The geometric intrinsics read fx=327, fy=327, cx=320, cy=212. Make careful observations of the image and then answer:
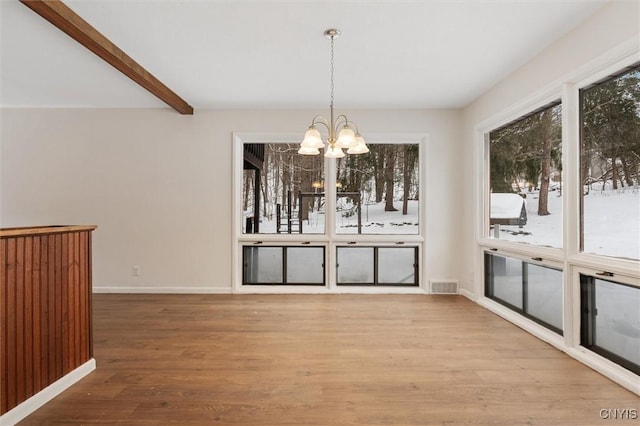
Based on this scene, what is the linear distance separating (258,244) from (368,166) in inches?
79.6

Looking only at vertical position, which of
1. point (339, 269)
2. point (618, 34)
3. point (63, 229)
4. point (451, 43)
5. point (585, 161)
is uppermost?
point (451, 43)

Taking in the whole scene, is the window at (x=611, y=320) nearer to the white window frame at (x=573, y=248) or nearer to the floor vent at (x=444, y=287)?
the white window frame at (x=573, y=248)

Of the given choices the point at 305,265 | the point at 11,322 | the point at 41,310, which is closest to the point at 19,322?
the point at 11,322

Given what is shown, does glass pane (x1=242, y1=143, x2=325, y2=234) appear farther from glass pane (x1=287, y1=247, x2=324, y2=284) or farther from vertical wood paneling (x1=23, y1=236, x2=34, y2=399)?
vertical wood paneling (x1=23, y1=236, x2=34, y2=399)

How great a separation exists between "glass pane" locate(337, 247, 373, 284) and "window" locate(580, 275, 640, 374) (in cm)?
260

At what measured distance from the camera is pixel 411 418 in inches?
75.2

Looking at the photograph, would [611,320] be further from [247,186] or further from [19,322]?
[247,186]

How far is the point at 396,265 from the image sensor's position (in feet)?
16.0

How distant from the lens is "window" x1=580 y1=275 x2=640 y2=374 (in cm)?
232

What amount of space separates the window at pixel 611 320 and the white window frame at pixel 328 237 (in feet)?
7.19

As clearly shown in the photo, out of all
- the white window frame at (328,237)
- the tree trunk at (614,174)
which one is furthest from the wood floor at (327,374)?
the tree trunk at (614,174)

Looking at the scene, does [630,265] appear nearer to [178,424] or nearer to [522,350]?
[522,350]

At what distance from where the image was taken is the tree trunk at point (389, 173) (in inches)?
194

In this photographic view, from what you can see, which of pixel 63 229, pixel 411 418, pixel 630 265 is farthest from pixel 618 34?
pixel 63 229
